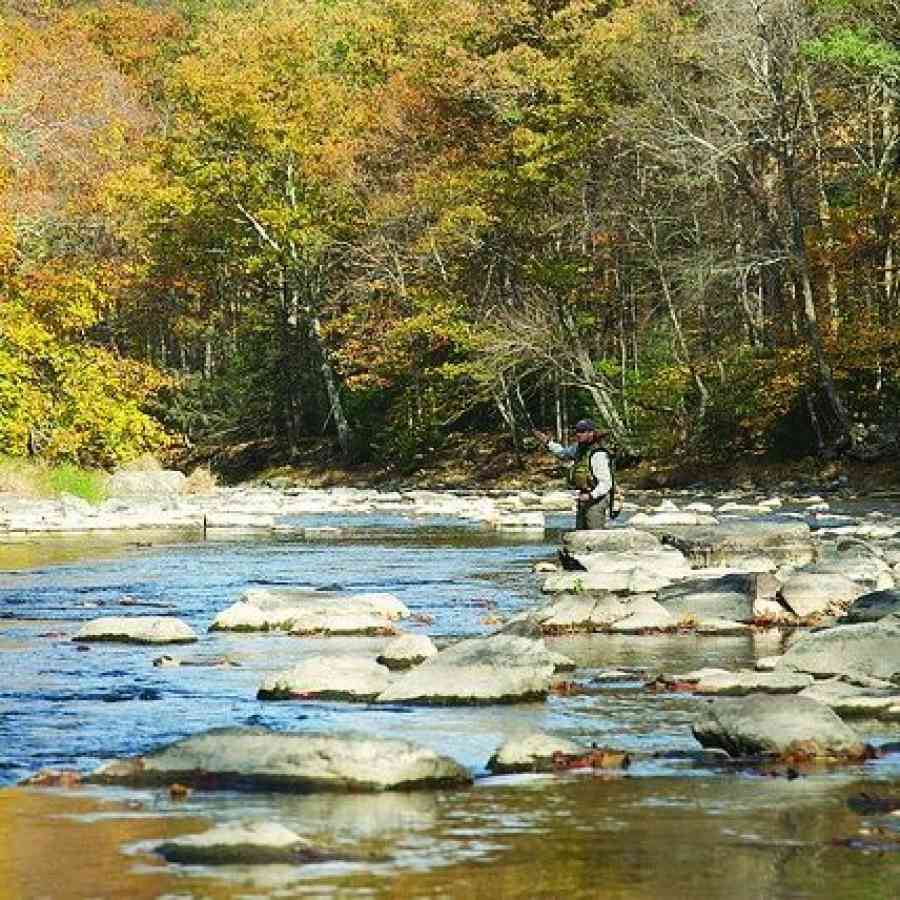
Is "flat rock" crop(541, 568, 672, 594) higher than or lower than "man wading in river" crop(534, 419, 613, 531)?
lower

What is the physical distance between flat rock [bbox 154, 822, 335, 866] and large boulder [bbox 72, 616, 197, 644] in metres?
6.63

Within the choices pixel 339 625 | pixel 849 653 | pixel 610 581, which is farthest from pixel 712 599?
pixel 849 653

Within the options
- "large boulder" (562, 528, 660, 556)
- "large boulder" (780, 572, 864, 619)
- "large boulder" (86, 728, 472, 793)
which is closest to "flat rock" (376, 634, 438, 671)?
"large boulder" (780, 572, 864, 619)

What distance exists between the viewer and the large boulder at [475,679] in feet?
31.7

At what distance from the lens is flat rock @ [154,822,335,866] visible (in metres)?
5.90

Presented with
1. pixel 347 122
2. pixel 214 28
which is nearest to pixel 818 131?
pixel 347 122

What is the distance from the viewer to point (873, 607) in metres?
12.7

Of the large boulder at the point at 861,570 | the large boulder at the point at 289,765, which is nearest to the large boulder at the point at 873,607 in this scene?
the large boulder at the point at 861,570

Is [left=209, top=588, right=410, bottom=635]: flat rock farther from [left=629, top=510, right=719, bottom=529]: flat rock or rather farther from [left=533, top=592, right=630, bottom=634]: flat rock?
[left=629, top=510, right=719, bottom=529]: flat rock

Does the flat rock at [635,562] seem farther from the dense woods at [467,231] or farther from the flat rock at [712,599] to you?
the dense woods at [467,231]

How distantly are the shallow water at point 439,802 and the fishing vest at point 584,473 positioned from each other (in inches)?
190

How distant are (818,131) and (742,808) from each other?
3492 cm

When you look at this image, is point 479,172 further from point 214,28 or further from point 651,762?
point 651,762

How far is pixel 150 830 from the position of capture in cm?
646
